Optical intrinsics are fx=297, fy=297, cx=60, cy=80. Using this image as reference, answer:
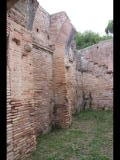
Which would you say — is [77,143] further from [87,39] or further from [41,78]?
[87,39]

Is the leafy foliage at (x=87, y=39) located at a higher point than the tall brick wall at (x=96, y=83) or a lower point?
higher

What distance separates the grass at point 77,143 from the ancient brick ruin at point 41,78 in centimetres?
35

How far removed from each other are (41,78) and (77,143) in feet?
8.11

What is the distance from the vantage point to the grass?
21.4 feet

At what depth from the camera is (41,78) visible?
30.4ft

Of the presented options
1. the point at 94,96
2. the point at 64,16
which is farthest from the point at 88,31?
the point at 64,16

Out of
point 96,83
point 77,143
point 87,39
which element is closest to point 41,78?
point 77,143

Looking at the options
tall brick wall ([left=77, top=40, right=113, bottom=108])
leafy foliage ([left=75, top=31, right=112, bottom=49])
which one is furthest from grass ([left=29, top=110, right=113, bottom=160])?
leafy foliage ([left=75, top=31, right=112, bottom=49])

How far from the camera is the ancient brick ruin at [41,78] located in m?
6.04

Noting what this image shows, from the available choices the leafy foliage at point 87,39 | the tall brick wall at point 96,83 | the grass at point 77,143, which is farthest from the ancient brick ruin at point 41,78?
the leafy foliage at point 87,39

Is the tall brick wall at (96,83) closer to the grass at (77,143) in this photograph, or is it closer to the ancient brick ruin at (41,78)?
the ancient brick ruin at (41,78)

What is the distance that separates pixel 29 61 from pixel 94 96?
9780 mm

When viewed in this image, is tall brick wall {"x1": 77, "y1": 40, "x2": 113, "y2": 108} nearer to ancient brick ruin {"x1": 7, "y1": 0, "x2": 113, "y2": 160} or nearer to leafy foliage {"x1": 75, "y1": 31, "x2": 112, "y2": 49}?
ancient brick ruin {"x1": 7, "y1": 0, "x2": 113, "y2": 160}

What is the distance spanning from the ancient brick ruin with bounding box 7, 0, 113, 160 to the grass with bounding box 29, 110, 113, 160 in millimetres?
354
